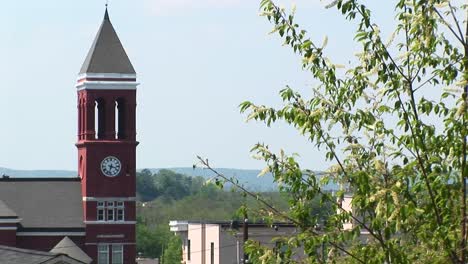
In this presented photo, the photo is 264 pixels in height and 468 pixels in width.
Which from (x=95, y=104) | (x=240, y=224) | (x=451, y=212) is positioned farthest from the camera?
(x=95, y=104)

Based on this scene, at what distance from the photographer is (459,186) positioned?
55.3 ft

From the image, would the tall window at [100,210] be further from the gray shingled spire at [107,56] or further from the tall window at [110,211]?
the gray shingled spire at [107,56]

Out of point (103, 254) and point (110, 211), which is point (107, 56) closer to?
point (110, 211)

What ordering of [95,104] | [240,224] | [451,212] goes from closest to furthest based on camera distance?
1. [451,212]
2. [240,224]
3. [95,104]

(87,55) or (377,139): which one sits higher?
(87,55)

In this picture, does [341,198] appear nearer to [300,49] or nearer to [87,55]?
[300,49]

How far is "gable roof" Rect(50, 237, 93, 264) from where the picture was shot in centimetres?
9138

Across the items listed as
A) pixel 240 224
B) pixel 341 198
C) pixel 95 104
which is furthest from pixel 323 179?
pixel 95 104

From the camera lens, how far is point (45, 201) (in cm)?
9962

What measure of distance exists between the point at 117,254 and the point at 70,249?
151 inches

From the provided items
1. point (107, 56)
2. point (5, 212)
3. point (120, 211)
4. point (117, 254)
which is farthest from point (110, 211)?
point (107, 56)

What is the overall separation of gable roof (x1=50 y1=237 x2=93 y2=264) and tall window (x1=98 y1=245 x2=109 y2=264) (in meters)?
1.56

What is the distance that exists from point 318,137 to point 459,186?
4.81ft

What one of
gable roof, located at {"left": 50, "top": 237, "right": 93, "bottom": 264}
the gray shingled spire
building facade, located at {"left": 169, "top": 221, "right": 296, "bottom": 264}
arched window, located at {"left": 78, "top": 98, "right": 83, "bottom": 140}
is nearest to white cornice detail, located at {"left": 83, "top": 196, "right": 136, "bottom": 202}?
gable roof, located at {"left": 50, "top": 237, "right": 93, "bottom": 264}
